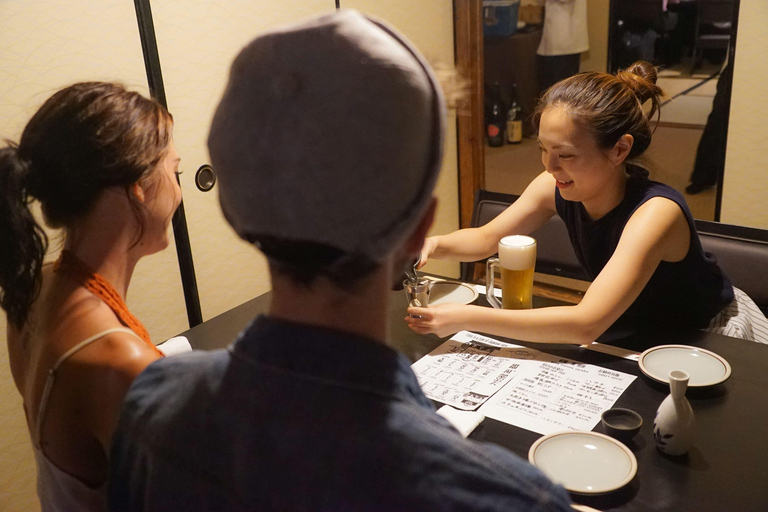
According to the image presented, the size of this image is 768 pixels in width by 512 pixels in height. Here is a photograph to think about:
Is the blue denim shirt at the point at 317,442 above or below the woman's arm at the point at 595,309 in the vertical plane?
above

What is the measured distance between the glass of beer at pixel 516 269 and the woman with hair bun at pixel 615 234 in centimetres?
16

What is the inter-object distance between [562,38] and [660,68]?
0.70 meters

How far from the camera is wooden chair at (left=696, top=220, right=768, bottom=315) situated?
5.89 feet

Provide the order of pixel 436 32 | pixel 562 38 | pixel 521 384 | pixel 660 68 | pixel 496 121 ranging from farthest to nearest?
pixel 496 121 → pixel 562 38 → pixel 436 32 → pixel 660 68 → pixel 521 384

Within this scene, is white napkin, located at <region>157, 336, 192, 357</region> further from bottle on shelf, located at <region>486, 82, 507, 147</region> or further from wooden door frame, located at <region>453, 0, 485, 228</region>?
bottle on shelf, located at <region>486, 82, 507, 147</region>

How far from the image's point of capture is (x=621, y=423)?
3.65 feet

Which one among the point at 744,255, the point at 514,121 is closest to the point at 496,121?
the point at 514,121

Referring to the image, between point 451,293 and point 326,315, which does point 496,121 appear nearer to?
point 451,293

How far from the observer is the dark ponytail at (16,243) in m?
1.00

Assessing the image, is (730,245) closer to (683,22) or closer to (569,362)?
(569,362)

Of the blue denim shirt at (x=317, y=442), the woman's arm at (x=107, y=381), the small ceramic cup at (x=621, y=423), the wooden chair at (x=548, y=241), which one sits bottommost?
the wooden chair at (x=548, y=241)

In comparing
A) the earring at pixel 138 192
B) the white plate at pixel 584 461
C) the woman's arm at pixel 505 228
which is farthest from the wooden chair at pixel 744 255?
the earring at pixel 138 192

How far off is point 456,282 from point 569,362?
1.69 feet

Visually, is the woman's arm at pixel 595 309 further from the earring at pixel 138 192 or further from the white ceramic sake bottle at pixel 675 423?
the earring at pixel 138 192
